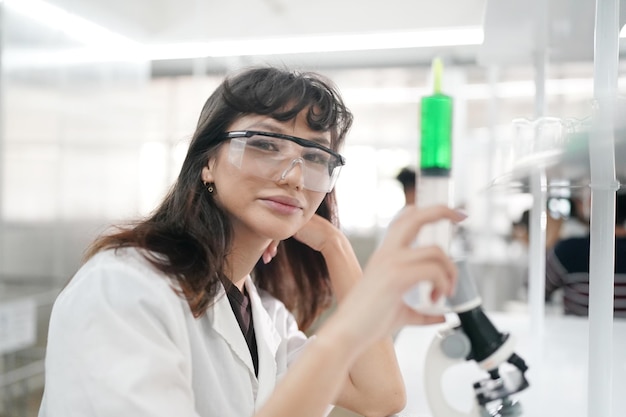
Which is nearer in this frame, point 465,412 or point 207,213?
point 465,412

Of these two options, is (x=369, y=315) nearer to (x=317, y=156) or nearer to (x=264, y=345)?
(x=317, y=156)

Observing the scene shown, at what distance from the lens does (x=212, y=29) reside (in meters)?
4.76

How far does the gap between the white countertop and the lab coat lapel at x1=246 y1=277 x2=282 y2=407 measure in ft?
0.90

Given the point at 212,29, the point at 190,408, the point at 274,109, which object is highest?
the point at 212,29

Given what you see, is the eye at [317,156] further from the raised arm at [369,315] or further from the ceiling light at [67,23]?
the ceiling light at [67,23]

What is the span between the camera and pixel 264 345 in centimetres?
115

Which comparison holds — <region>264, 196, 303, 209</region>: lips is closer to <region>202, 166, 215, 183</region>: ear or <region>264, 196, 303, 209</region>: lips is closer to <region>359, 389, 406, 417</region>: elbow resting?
<region>202, 166, 215, 183</region>: ear

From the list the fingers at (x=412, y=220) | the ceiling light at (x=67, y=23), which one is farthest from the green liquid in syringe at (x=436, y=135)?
the ceiling light at (x=67, y=23)

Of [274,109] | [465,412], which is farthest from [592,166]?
[274,109]

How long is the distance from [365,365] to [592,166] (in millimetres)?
647

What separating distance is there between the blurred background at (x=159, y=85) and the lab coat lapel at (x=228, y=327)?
37 centimetres

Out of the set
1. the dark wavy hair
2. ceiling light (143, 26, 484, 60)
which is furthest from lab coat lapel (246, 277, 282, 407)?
ceiling light (143, 26, 484, 60)

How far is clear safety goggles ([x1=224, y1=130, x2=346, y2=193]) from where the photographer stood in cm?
96

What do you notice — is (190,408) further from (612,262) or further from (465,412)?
(612,262)
